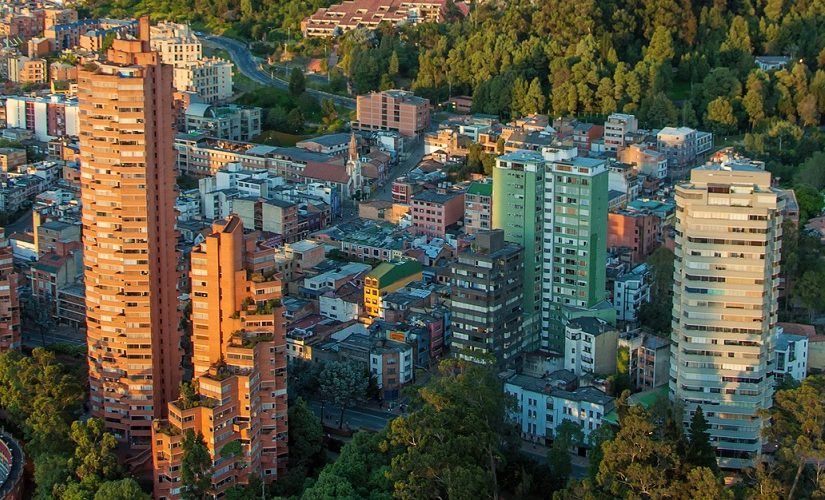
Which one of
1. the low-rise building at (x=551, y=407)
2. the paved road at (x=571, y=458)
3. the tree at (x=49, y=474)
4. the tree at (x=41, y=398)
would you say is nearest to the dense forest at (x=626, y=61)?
the low-rise building at (x=551, y=407)

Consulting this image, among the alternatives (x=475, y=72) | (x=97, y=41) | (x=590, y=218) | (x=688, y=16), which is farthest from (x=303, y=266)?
(x=97, y=41)

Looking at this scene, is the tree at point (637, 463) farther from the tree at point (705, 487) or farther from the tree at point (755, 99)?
the tree at point (755, 99)

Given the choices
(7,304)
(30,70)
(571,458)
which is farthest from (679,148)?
(30,70)

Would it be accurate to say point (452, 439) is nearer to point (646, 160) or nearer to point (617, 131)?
point (646, 160)

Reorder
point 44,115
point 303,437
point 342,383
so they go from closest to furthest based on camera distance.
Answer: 1. point 303,437
2. point 342,383
3. point 44,115

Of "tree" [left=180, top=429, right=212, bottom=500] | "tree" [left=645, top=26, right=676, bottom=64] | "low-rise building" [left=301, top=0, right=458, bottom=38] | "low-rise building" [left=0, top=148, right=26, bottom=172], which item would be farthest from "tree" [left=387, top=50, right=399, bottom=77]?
"tree" [left=180, top=429, right=212, bottom=500]

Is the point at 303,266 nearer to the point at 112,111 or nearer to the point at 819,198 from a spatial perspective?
the point at 112,111
